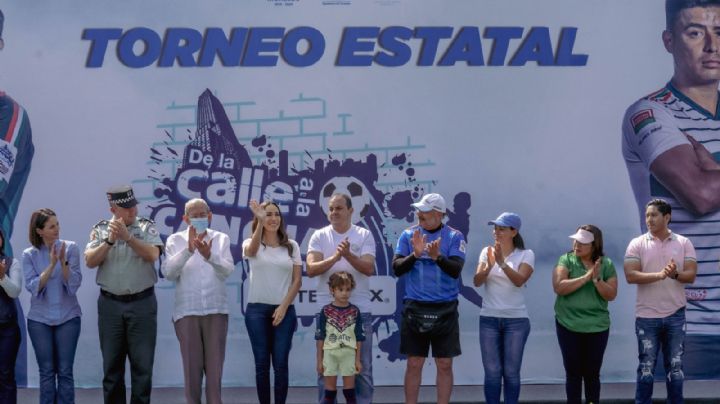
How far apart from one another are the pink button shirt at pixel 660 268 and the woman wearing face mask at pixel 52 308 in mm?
3900

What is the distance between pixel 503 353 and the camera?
6.89m

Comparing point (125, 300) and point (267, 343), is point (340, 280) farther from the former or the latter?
point (125, 300)

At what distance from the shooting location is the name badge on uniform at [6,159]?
785 cm

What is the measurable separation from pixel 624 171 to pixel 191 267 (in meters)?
3.58

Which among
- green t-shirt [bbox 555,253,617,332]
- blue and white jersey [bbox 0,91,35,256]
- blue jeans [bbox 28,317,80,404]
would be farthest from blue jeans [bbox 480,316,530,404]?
blue and white jersey [bbox 0,91,35,256]

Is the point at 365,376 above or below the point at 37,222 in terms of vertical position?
below

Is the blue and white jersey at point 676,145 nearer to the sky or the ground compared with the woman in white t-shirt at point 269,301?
nearer to the sky

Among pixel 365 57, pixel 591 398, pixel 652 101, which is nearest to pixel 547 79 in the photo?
pixel 652 101

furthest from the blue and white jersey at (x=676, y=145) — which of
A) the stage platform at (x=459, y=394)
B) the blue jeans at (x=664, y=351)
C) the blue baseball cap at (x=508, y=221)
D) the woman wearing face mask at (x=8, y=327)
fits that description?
the woman wearing face mask at (x=8, y=327)

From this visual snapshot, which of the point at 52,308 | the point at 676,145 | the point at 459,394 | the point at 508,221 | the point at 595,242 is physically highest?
the point at 676,145

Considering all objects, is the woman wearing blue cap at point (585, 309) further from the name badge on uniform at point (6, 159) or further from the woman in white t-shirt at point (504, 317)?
the name badge on uniform at point (6, 159)

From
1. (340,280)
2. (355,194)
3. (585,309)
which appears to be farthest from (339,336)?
(585,309)

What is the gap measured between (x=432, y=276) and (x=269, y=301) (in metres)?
1.12

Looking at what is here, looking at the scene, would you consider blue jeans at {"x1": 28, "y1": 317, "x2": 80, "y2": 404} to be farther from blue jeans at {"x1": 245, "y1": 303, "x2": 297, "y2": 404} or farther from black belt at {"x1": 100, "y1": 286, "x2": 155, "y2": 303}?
blue jeans at {"x1": 245, "y1": 303, "x2": 297, "y2": 404}
